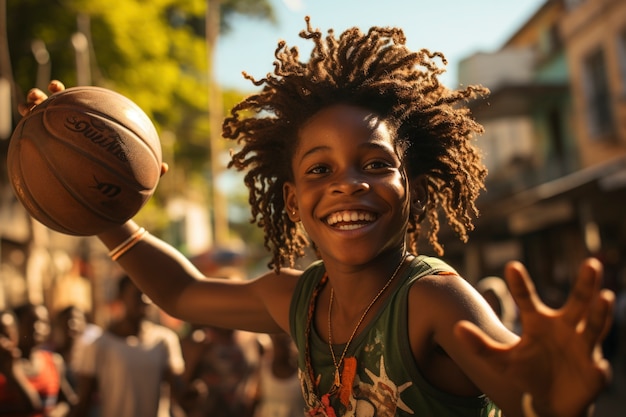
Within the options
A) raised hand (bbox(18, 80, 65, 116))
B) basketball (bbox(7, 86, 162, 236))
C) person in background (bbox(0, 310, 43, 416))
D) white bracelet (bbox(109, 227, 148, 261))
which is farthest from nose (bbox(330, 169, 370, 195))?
person in background (bbox(0, 310, 43, 416))

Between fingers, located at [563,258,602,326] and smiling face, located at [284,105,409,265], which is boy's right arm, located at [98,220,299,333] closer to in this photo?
smiling face, located at [284,105,409,265]

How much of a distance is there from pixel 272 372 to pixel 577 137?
59.5 feet

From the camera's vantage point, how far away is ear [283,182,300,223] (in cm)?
321

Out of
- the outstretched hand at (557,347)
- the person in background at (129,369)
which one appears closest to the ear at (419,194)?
the outstretched hand at (557,347)

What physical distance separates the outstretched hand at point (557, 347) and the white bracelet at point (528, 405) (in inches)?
0.4

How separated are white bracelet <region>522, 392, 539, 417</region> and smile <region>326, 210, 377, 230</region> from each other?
0.88m

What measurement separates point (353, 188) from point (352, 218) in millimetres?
103

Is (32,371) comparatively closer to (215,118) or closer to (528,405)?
(528,405)

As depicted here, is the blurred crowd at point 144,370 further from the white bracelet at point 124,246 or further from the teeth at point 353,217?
the teeth at point 353,217

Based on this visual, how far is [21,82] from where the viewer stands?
16797 mm

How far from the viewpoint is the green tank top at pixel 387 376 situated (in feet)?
8.02

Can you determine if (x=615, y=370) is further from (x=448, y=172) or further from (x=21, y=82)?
(x=21, y=82)

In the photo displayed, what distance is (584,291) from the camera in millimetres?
1817

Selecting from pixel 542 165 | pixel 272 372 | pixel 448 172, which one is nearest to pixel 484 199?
pixel 542 165
